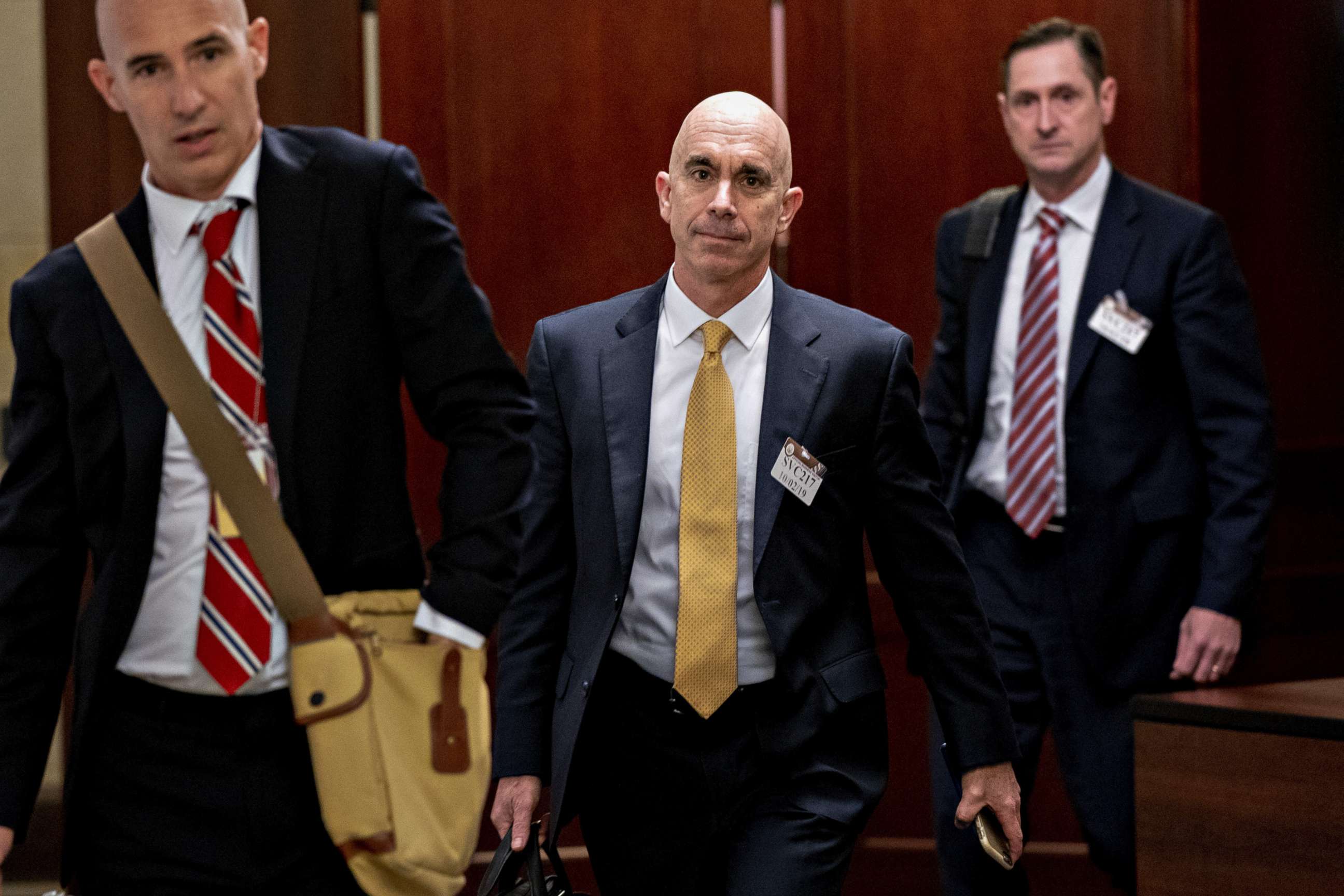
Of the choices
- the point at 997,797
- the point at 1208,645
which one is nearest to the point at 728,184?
the point at 997,797

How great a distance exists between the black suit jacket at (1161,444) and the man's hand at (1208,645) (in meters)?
0.03

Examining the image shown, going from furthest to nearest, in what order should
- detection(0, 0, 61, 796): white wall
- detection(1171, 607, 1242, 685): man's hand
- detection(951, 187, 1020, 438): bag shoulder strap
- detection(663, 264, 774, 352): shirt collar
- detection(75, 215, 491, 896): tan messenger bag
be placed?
detection(0, 0, 61, 796): white wall, detection(951, 187, 1020, 438): bag shoulder strap, detection(1171, 607, 1242, 685): man's hand, detection(663, 264, 774, 352): shirt collar, detection(75, 215, 491, 896): tan messenger bag

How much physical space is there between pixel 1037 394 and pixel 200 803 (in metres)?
2.11

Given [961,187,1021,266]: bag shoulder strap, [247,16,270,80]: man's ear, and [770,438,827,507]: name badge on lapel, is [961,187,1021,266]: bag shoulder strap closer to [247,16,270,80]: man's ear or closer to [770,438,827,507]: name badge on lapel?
[770,438,827,507]: name badge on lapel

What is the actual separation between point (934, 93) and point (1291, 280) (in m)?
1.32

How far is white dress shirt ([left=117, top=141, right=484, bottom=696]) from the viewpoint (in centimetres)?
225

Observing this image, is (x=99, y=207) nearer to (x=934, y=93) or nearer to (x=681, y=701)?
(x=934, y=93)

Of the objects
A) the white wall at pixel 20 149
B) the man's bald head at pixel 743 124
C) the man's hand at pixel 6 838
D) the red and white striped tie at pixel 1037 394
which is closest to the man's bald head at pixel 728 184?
the man's bald head at pixel 743 124

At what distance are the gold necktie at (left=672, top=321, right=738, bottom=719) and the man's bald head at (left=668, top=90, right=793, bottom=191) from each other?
0.32m

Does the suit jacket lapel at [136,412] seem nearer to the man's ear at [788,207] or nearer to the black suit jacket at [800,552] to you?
the black suit jacket at [800,552]

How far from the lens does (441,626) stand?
7.49ft

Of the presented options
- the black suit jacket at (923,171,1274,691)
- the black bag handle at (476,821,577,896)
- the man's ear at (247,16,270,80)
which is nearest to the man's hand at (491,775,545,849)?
the black bag handle at (476,821,577,896)

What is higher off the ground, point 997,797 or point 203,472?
point 203,472

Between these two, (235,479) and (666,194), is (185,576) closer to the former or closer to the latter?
(235,479)
